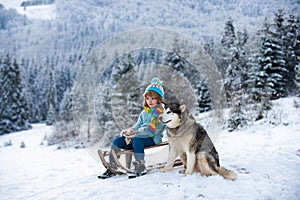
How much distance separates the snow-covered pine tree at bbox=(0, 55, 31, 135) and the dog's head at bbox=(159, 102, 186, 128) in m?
27.9

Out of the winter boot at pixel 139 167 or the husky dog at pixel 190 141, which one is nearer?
the husky dog at pixel 190 141

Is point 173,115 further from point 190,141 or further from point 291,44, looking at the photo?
point 291,44

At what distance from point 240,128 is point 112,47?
23.4ft

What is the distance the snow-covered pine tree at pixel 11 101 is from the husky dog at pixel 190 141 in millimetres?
27918

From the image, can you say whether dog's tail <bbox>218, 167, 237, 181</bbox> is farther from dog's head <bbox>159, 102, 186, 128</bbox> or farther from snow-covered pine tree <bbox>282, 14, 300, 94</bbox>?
snow-covered pine tree <bbox>282, 14, 300, 94</bbox>

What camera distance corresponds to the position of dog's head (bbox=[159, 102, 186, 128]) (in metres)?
3.49

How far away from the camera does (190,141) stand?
3518 mm

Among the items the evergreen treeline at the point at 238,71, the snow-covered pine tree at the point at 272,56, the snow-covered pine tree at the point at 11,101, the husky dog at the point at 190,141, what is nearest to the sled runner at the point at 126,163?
the husky dog at the point at 190,141

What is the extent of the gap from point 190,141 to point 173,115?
417mm

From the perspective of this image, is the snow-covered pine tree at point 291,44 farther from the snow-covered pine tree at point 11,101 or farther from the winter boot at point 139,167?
the snow-covered pine tree at point 11,101

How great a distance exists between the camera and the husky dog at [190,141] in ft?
11.5

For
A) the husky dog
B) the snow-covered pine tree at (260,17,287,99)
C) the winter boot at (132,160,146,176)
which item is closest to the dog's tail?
the husky dog

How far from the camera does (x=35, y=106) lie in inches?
1907

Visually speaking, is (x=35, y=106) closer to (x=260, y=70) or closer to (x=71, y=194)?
(x=260, y=70)
